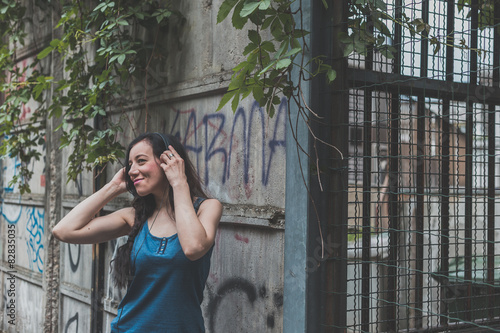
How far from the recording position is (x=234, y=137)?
3.95m

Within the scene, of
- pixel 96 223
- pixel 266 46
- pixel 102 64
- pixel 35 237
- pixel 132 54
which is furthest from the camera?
pixel 35 237

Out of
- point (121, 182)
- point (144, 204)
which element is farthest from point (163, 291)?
point (121, 182)

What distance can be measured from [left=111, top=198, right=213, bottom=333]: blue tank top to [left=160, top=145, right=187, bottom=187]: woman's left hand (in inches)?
11.3

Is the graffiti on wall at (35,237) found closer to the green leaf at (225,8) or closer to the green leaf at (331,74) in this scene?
the green leaf at (225,8)

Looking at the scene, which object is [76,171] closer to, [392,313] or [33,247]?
[33,247]

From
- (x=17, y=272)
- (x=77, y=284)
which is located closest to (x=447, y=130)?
(x=77, y=284)

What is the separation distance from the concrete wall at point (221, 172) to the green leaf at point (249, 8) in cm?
74

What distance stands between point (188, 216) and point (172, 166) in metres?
0.33

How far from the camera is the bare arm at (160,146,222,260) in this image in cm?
285

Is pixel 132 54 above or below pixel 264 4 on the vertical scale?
above

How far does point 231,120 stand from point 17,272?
4.97m

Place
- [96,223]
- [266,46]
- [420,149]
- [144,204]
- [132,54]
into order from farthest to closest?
[132,54]
[420,149]
[96,223]
[144,204]
[266,46]

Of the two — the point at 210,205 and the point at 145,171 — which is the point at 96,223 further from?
the point at 210,205

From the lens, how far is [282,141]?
3.49 m
